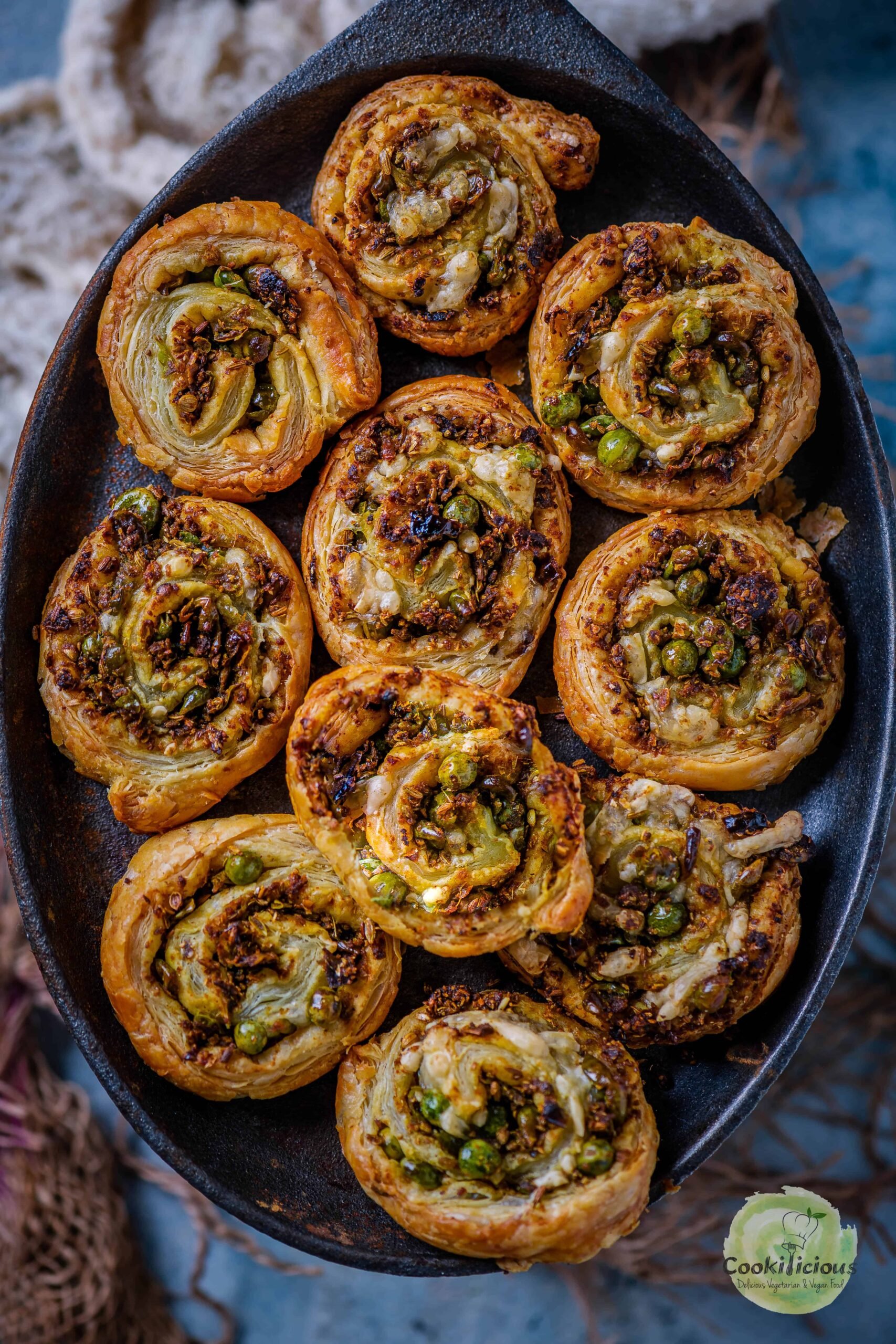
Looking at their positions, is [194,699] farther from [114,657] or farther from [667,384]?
[667,384]

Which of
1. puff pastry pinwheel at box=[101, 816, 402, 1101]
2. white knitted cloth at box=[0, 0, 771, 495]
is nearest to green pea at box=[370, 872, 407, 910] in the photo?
puff pastry pinwheel at box=[101, 816, 402, 1101]

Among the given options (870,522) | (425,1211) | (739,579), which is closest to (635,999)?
(425,1211)

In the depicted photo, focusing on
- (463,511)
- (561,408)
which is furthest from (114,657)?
(561,408)

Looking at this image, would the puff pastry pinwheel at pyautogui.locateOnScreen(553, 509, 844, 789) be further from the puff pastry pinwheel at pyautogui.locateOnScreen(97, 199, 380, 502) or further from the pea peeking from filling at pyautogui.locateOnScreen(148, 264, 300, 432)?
the pea peeking from filling at pyautogui.locateOnScreen(148, 264, 300, 432)

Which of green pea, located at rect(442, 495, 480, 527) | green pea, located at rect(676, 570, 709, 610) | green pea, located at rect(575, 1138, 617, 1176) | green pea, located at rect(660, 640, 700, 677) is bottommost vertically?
green pea, located at rect(575, 1138, 617, 1176)

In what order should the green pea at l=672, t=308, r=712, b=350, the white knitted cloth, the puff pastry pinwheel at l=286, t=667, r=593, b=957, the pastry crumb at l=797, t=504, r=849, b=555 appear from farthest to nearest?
the white knitted cloth
the pastry crumb at l=797, t=504, r=849, b=555
the green pea at l=672, t=308, r=712, b=350
the puff pastry pinwheel at l=286, t=667, r=593, b=957

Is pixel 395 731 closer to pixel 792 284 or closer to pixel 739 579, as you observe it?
pixel 739 579
